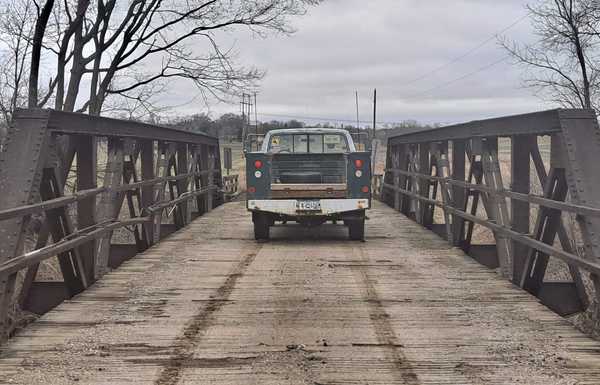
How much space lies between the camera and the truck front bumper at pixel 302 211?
39.7 feet

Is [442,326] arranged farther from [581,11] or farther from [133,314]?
[581,11]

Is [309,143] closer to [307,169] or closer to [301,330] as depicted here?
[307,169]

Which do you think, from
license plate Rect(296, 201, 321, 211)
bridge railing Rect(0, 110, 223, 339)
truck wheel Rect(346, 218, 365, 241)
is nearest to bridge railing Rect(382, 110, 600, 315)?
truck wheel Rect(346, 218, 365, 241)


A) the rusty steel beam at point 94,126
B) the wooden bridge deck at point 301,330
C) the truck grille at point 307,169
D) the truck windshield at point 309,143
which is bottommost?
the wooden bridge deck at point 301,330

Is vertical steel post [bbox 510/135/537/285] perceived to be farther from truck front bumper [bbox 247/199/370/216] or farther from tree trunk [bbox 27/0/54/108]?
tree trunk [bbox 27/0/54/108]

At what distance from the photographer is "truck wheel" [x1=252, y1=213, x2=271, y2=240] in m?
12.4

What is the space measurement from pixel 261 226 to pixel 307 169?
133 cm

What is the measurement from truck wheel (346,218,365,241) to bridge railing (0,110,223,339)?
10.8 ft

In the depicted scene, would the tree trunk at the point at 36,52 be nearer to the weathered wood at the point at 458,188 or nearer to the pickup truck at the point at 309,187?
the pickup truck at the point at 309,187

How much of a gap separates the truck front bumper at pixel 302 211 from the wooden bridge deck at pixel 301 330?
2.22 meters

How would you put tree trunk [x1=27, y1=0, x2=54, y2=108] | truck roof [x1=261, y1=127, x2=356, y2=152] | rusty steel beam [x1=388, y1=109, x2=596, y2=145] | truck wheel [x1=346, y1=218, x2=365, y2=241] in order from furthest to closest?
tree trunk [x1=27, y1=0, x2=54, y2=108] → truck roof [x1=261, y1=127, x2=356, y2=152] → truck wheel [x1=346, y1=218, x2=365, y2=241] → rusty steel beam [x1=388, y1=109, x2=596, y2=145]

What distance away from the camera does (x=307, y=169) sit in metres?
12.6

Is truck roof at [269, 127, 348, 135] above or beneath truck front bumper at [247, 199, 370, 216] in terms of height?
above

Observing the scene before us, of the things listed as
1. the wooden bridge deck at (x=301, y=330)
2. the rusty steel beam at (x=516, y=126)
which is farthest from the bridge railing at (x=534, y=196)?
the wooden bridge deck at (x=301, y=330)
